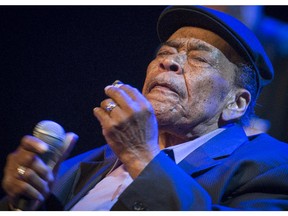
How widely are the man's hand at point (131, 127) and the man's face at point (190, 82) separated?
0.27m

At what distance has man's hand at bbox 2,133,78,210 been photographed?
3.98ft

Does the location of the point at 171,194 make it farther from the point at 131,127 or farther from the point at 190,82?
the point at 190,82

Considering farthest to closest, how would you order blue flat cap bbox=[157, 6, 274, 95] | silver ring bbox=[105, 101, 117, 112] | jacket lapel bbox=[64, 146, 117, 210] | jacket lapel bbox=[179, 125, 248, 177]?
blue flat cap bbox=[157, 6, 274, 95]
jacket lapel bbox=[64, 146, 117, 210]
jacket lapel bbox=[179, 125, 248, 177]
silver ring bbox=[105, 101, 117, 112]

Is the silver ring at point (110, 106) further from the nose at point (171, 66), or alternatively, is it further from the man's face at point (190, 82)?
the nose at point (171, 66)

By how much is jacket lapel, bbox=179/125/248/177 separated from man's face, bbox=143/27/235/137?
0.12 metres

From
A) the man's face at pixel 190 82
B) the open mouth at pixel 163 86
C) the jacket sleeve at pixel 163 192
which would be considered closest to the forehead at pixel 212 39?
the man's face at pixel 190 82

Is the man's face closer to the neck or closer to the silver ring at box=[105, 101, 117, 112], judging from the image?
the neck

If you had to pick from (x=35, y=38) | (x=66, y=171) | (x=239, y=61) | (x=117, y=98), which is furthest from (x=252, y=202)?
(x=35, y=38)

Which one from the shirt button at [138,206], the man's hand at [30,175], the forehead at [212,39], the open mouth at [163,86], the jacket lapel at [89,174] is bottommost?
the jacket lapel at [89,174]

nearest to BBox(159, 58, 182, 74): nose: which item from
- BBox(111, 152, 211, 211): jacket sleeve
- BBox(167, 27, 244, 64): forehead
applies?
BBox(167, 27, 244, 64): forehead

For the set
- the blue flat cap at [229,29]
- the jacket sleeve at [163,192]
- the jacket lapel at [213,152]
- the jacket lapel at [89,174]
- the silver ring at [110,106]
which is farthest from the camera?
the blue flat cap at [229,29]

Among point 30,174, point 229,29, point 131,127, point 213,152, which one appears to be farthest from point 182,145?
point 30,174

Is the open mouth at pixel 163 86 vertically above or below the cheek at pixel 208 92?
above

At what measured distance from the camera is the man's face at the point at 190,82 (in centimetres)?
156
